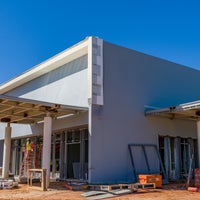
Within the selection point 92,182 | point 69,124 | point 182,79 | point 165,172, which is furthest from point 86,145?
point 182,79

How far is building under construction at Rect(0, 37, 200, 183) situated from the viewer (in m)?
17.0

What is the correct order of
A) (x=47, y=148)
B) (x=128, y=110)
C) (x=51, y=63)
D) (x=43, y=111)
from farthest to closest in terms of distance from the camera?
1. (x=51, y=63)
2. (x=128, y=110)
3. (x=43, y=111)
4. (x=47, y=148)

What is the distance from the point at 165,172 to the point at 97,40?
9.61m

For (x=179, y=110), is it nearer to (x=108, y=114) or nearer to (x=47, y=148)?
(x=108, y=114)

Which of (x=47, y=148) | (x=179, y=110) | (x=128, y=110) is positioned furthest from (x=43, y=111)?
(x=179, y=110)

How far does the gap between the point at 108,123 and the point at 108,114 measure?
0.54m

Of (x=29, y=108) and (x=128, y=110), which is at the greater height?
(x=128, y=110)

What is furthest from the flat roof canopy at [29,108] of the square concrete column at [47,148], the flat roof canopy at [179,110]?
the flat roof canopy at [179,110]

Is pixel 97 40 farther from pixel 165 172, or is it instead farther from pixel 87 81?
pixel 165 172

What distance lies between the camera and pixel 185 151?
22.1 metres

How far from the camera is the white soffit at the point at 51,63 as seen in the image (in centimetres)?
1889

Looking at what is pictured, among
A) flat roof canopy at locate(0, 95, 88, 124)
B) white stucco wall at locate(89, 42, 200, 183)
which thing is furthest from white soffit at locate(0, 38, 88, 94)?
flat roof canopy at locate(0, 95, 88, 124)

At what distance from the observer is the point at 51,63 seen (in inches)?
835

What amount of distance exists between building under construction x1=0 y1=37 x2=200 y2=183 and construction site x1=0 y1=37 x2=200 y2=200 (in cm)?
6
